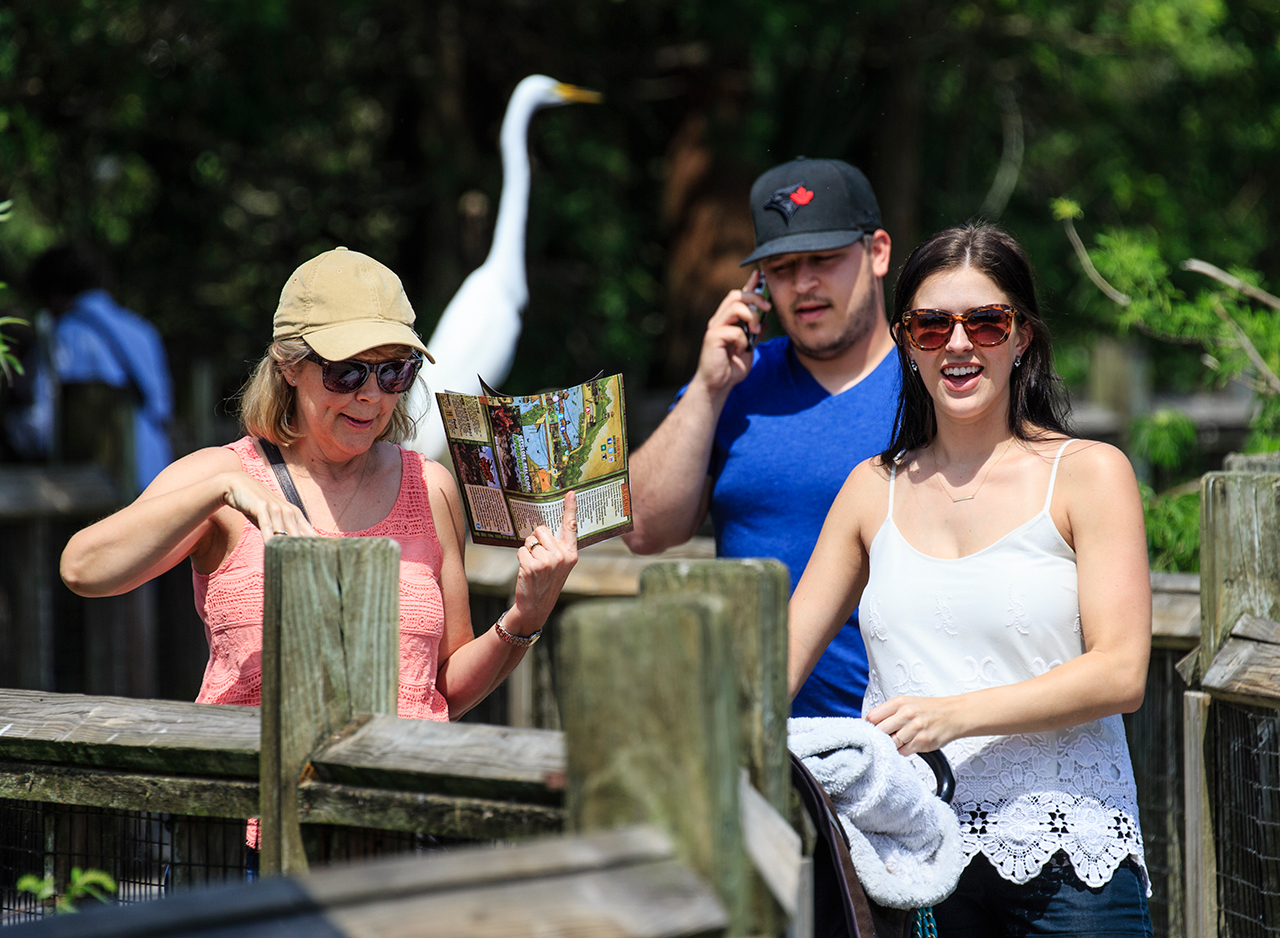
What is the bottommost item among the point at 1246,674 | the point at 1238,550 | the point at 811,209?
the point at 1246,674

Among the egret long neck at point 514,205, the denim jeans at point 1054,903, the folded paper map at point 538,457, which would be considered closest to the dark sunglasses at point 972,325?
the folded paper map at point 538,457

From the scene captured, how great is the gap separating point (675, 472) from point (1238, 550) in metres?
1.16

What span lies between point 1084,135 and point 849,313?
7.64 metres

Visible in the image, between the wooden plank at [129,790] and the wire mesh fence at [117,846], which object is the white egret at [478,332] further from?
the wooden plank at [129,790]

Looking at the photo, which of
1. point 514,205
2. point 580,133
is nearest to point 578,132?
point 580,133

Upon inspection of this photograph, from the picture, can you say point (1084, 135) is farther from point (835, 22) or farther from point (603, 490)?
point (603, 490)

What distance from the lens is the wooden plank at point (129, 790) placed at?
1782 millimetres

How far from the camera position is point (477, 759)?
5.02 ft

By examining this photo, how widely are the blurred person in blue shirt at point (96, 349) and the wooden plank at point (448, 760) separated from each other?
162 inches

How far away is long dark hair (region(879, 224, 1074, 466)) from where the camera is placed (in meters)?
2.27

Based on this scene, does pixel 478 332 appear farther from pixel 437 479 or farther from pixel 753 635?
pixel 753 635

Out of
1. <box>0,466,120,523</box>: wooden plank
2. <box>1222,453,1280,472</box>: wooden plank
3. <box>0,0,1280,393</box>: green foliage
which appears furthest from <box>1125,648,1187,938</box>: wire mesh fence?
<box>0,0,1280,393</box>: green foliage

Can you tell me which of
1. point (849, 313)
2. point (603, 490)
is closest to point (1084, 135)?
point (849, 313)

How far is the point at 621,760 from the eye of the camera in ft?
3.95
